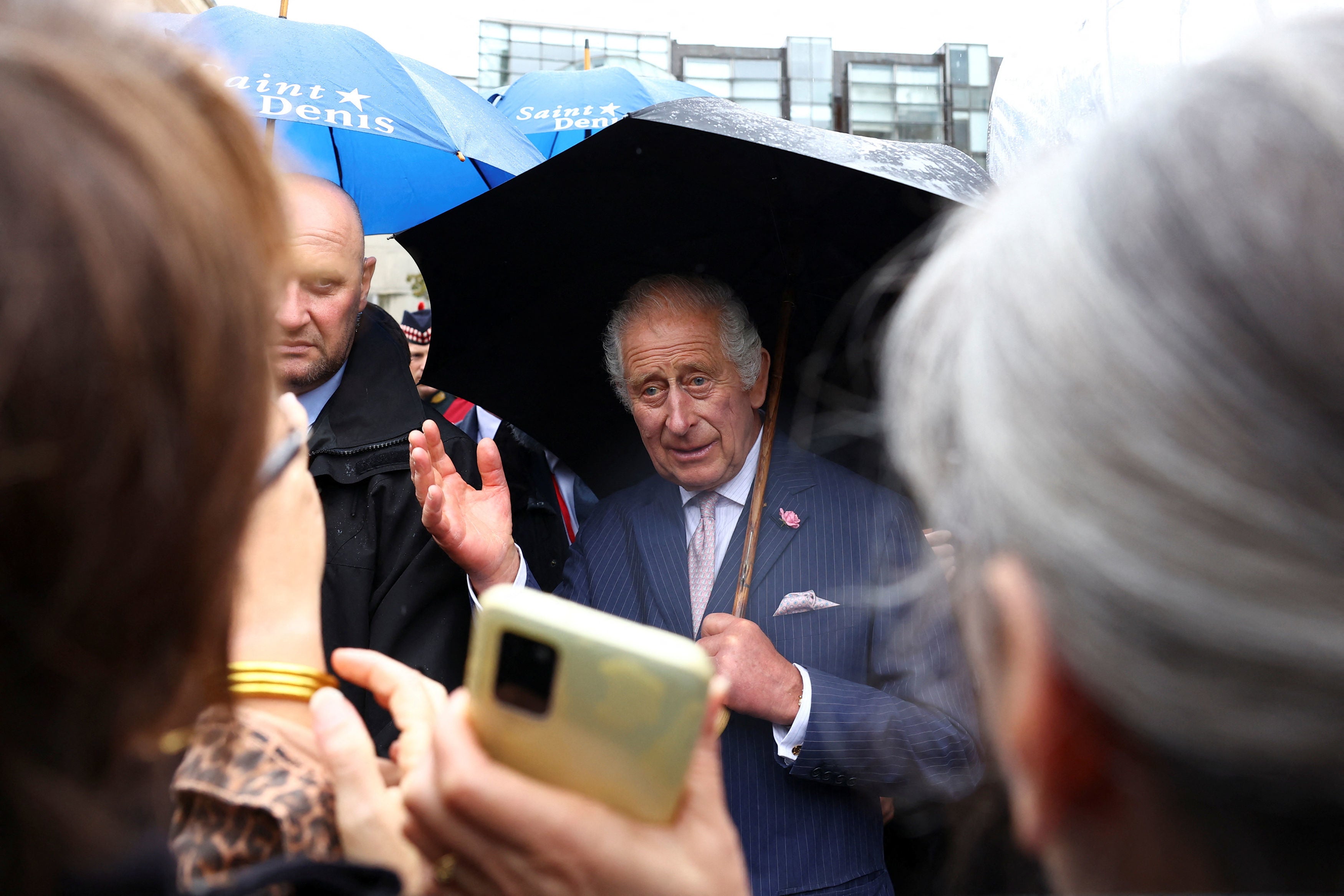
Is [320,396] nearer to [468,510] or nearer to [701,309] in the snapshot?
[468,510]

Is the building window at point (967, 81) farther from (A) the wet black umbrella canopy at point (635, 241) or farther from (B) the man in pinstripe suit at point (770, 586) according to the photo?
(B) the man in pinstripe suit at point (770, 586)

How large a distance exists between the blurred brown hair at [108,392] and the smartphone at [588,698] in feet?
0.88

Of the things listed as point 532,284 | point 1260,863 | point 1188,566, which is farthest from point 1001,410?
point 532,284

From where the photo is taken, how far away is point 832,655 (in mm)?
2260

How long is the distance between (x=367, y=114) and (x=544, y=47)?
2149 cm

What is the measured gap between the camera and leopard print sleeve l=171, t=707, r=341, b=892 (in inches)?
Answer: 37.1

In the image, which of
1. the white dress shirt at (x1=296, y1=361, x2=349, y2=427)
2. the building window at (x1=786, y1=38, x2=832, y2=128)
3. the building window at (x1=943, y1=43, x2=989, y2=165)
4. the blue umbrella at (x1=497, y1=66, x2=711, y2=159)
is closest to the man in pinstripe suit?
the white dress shirt at (x1=296, y1=361, x2=349, y2=427)

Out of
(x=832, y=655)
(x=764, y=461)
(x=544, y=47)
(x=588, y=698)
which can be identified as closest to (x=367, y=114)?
(x=764, y=461)

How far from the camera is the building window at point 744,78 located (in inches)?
904

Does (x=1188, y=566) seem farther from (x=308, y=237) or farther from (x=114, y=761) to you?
(x=308, y=237)

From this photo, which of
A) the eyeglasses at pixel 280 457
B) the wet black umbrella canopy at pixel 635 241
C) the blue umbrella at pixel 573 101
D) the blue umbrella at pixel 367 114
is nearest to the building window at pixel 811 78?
the blue umbrella at pixel 573 101

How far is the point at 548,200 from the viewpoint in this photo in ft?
8.63

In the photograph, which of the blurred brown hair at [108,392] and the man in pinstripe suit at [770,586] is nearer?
the blurred brown hair at [108,392]

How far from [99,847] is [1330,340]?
1046mm
